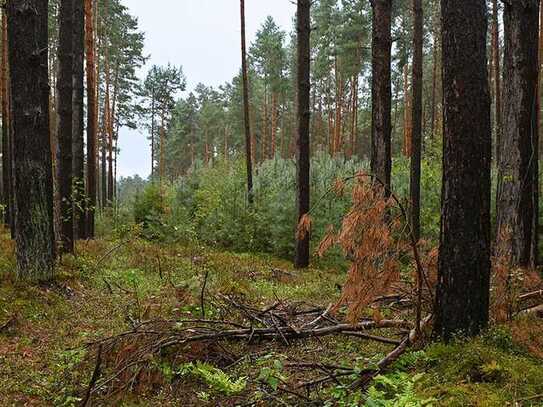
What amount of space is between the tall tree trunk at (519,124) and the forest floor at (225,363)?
10.1ft

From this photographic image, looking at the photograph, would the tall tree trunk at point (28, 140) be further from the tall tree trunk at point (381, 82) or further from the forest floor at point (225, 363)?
the tall tree trunk at point (381, 82)

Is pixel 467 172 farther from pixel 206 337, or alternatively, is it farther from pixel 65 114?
pixel 65 114

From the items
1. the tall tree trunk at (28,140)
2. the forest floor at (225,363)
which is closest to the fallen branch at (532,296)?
the forest floor at (225,363)

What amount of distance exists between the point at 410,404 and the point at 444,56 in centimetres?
271

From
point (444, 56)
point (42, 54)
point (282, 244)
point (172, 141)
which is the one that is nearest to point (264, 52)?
point (172, 141)

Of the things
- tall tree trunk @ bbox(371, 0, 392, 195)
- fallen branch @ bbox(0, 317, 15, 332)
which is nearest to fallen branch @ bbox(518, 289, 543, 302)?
tall tree trunk @ bbox(371, 0, 392, 195)

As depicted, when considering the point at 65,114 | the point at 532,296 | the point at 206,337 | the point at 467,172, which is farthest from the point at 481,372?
the point at 65,114

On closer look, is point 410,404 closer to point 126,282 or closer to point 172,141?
point 126,282

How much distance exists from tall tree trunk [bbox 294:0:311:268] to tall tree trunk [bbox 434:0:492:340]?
7998 mm

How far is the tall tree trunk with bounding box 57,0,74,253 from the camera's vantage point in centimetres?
1029

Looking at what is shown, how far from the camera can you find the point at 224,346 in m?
4.71

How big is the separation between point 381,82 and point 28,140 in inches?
248

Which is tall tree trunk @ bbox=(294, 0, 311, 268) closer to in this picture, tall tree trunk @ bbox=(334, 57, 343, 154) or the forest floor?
the forest floor

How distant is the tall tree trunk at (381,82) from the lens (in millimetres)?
9070
